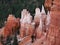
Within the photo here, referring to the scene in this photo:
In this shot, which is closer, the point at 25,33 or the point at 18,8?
the point at 25,33

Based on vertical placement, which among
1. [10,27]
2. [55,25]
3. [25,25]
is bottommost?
[10,27]

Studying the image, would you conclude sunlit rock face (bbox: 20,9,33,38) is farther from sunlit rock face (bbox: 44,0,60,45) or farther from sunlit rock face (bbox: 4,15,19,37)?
sunlit rock face (bbox: 44,0,60,45)

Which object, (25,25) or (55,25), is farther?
(25,25)

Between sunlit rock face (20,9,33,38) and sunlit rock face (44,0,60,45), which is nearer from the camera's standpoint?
sunlit rock face (44,0,60,45)

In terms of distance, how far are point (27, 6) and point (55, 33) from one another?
32.1 metres

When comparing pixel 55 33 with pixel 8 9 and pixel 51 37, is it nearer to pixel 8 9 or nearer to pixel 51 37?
pixel 51 37

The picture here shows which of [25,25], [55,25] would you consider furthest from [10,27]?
[55,25]

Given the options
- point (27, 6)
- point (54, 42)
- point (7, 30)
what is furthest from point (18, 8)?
point (54, 42)

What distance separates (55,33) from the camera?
52.2 ft

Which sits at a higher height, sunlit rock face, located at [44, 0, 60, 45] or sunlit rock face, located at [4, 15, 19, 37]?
sunlit rock face, located at [44, 0, 60, 45]

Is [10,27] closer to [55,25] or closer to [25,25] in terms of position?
[25,25]

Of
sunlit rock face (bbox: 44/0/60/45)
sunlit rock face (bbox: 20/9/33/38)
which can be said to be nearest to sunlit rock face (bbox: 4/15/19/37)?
sunlit rock face (bbox: 20/9/33/38)

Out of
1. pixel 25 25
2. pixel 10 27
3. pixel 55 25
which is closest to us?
pixel 55 25

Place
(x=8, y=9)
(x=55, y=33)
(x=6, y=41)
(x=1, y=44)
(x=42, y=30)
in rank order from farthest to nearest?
1. (x=8, y=9)
2. (x=6, y=41)
3. (x=1, y=44)
4. (x=42, y=30)
5. (x=55, y=33)
